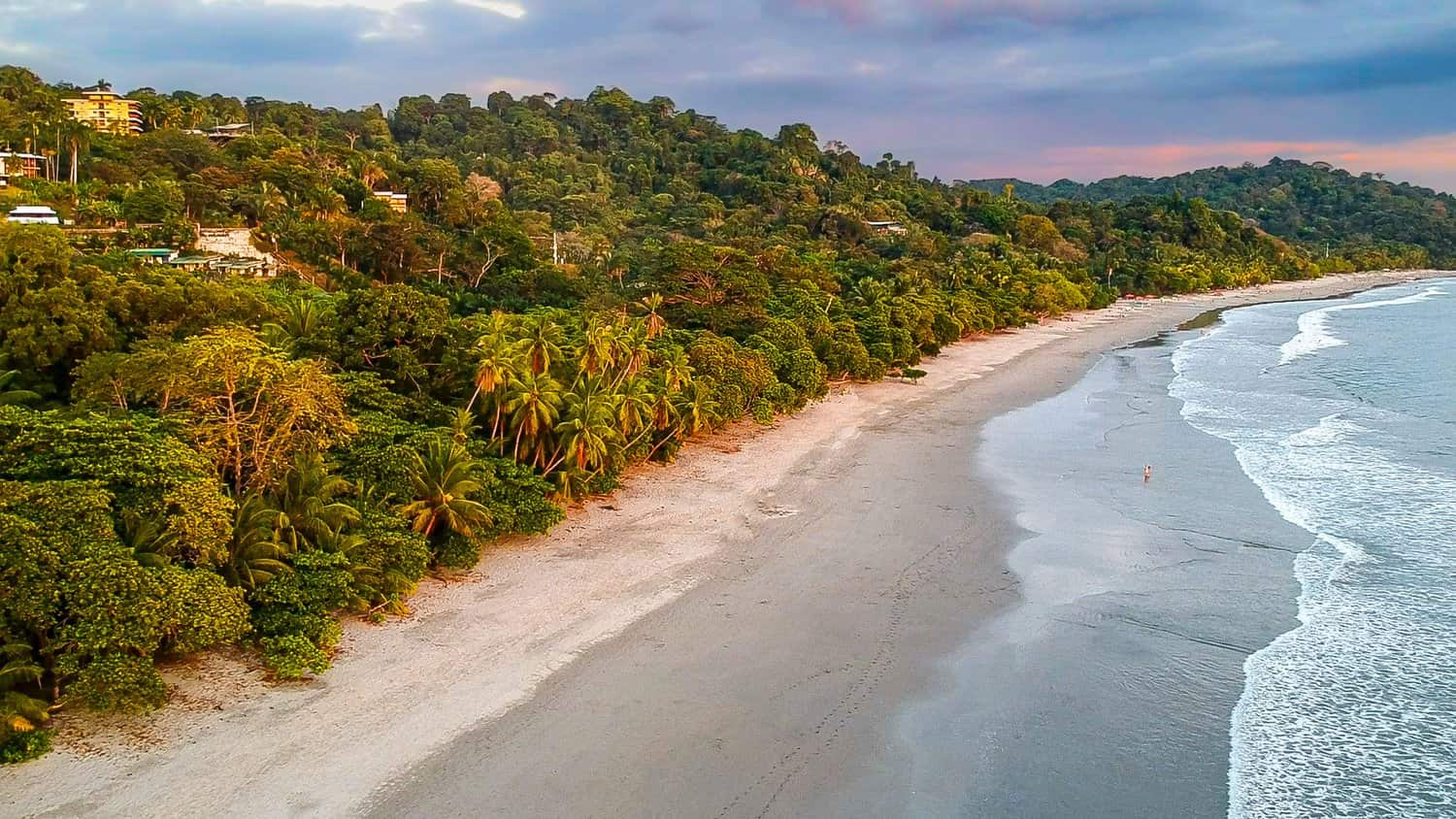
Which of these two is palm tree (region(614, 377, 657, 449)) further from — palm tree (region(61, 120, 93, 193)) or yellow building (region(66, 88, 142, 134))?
yellow building (region(66, 88, 142, 134))

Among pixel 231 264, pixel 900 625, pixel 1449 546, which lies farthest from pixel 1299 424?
pixel 231 264

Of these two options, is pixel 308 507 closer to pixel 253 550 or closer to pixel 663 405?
pixel 253 550

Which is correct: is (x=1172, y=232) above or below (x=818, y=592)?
above

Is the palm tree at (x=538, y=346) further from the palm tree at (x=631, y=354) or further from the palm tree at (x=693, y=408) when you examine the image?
the palm tree at (x=693, y=408)

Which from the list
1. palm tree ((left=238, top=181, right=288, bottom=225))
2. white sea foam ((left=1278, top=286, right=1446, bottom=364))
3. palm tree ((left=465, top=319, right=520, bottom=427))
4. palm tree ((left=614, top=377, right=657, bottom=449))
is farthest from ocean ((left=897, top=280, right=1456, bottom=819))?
palm tree ((left=238, top=181, right=288, bottom=225))

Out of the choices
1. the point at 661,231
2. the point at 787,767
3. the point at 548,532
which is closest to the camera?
the point at 787,767

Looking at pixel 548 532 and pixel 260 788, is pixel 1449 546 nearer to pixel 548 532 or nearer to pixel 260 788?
pixel 548 532

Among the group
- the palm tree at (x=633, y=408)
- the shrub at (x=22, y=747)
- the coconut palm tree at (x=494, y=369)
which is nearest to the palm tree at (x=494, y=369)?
the coconut palm tree at (x=494, y=369)
